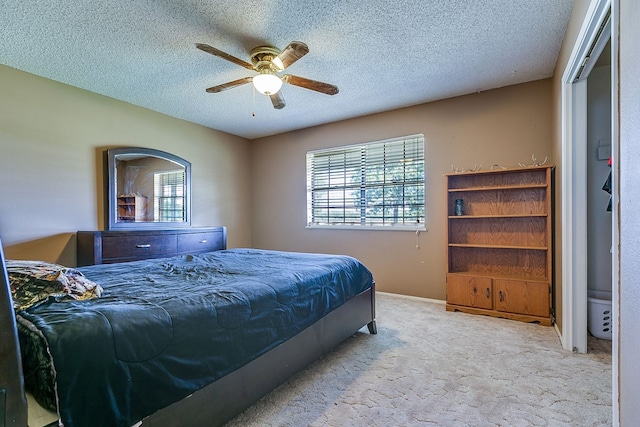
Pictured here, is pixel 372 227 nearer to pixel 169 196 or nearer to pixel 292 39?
pixel 292 39

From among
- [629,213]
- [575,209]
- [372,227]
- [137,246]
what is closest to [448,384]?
[629,213]

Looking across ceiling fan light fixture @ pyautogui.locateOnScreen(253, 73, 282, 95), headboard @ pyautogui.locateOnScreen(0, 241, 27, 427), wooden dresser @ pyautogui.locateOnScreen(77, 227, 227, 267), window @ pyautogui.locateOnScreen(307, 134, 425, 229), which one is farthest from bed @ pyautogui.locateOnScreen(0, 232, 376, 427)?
window @ pyautogui.locateOnScreen(307, 134, 425, 229)

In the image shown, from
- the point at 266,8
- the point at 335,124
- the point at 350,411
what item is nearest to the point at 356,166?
the point at 335,124

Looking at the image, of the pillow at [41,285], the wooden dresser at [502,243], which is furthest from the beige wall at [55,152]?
the wooden dresser at [502,243]

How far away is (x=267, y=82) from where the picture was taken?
7.78ft

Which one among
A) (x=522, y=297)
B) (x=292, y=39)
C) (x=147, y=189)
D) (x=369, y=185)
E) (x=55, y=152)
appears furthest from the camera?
(x=369, y=185)

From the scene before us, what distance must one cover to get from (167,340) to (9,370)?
443mm

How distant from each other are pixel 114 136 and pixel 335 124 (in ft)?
9.23

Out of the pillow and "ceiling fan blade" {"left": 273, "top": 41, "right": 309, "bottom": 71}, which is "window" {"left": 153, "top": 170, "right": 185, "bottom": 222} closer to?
"ceiling fan blade" {"left": 273, "top": 41, "right": 309, "bottom": 71}

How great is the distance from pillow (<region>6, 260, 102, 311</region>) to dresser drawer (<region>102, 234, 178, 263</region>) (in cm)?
199

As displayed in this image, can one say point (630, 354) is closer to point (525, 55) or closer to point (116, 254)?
point (525, 55)

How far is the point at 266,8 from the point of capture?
2.09 meters

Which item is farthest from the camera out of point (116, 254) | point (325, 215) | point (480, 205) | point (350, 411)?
point (325, 215)

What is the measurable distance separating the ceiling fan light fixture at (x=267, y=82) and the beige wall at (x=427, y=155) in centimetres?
212
